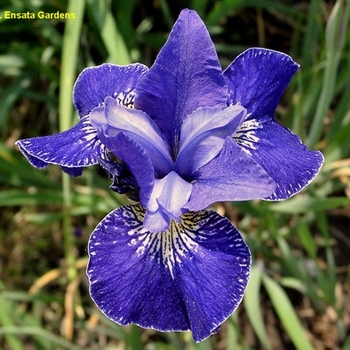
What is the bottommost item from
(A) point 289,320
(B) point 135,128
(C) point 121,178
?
(A) point 289,320

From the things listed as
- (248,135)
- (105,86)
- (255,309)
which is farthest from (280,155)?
(255,309)

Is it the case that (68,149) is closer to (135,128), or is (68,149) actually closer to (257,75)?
→ (135,128)

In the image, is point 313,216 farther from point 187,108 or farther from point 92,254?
point 92,254

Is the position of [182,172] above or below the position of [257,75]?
below

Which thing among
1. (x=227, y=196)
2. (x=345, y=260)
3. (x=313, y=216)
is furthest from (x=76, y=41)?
(x=345, y=260)

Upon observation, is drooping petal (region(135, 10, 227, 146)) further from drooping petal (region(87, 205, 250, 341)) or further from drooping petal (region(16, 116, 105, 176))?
drooping petal (region(87, 205, 250, 341))

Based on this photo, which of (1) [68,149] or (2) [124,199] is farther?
(2) [124,199]

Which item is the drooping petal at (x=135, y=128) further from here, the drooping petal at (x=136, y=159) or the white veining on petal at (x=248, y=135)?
the white veining on petal at (x=248, y=135)
